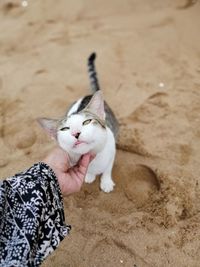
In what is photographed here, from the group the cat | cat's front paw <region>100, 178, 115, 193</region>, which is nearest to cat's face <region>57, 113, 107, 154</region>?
the cat

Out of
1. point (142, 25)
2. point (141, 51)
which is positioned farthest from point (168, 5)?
point (141, 51)

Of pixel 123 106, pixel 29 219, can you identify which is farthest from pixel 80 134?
pixel 123 106

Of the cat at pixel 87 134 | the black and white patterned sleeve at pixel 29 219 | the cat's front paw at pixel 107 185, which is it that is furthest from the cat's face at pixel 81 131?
the cat's front paw at pixel 107 185

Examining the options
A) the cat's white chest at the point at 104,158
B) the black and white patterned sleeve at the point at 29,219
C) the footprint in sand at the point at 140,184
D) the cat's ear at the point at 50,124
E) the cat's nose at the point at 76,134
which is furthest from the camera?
the footprint in sand at the point at 140,184

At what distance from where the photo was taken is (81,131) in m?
1.63

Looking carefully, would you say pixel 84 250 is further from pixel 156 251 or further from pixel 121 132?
pixel 121 132

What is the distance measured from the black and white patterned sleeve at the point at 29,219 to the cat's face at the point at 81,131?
0.72 ft

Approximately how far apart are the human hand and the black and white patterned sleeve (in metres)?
0.16

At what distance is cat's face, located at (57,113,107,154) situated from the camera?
5.35 feet

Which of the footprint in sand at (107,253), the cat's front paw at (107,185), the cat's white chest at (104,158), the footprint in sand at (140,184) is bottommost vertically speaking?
the footprint in sand at (107,253)

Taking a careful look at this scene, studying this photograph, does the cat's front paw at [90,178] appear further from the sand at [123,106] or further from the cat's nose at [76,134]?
the cat's nose at [76,134]

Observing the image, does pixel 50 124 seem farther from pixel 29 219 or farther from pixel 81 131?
pixel 29 219

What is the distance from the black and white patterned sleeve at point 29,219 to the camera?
1.29 m

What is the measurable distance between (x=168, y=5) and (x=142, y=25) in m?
0.32
